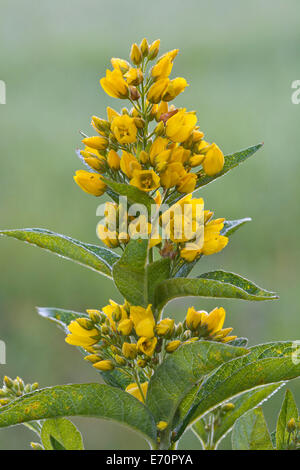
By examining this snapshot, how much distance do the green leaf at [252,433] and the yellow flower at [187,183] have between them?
282 mm

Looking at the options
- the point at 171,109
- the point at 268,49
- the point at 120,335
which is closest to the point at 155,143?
the point at 171,109

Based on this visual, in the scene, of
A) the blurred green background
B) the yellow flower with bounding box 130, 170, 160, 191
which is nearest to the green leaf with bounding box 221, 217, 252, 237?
→ the yellow flower with bounding box 130, 170, 160, 191

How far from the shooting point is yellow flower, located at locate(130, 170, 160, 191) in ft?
1.69

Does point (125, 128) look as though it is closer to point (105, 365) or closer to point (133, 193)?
point (133, 193)

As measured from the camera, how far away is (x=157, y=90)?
54cm

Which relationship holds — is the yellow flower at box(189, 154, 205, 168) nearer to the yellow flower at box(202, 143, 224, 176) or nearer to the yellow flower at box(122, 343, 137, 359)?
the yellow flower at box(202, 143, 224, 176)

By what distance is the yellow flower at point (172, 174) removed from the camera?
0.52m

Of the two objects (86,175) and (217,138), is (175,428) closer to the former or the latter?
(86,175)

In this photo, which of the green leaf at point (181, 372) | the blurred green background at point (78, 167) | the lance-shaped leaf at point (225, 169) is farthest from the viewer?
the blurred green background at point (78, 167)

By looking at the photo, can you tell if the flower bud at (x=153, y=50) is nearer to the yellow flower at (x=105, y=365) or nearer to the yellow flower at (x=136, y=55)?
the yellow flower at (x=136, y=55)

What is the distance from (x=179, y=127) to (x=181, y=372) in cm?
24

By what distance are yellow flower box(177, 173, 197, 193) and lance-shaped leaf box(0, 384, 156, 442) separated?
0.20 meters

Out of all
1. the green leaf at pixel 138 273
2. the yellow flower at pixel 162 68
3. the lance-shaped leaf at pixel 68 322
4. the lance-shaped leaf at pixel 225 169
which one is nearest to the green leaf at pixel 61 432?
the lance-shaped leaf at pixel 68 322

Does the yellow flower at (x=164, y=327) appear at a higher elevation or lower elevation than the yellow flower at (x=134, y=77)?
lower
